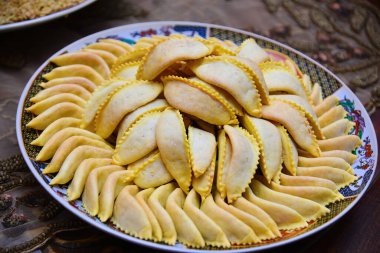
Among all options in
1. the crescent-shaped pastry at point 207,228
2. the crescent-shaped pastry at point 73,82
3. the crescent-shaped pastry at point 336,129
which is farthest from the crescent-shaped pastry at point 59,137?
the crescent-shaped pastry at point 336,129

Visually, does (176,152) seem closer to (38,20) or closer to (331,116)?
(331,116)

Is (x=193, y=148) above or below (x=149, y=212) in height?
above

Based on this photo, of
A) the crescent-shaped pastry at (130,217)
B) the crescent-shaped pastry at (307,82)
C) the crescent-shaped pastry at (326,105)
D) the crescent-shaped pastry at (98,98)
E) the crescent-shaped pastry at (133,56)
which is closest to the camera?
the crescent-shaped pastry at (130,217)

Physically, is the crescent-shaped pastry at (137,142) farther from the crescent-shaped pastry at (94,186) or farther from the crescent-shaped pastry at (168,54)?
the crescent-shaped pastry at (168,54)

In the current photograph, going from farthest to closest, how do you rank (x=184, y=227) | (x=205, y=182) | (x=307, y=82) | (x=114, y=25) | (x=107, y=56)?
(x=114, y=25)
(x=307, y=82)
(x=107, y=56)
(x=205, y=182)
(x=184, y=227)

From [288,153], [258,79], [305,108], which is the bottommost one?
[288,153]

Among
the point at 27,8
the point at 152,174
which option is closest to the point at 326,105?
the point at 152,174

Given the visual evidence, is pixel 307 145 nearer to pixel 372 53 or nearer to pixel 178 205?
pixel 178 205

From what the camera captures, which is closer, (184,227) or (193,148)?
(184,227)
